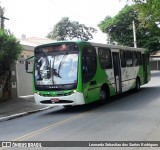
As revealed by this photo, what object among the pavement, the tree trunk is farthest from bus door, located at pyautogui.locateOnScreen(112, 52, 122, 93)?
the tree trunk

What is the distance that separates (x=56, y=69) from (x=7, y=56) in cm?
510

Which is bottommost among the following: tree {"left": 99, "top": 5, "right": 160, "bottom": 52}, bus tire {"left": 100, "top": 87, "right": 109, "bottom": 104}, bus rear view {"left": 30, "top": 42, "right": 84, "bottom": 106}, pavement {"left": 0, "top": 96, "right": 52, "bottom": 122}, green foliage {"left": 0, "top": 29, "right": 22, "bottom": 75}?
pavement {"left": 0, "top": 96, "right": 52, "bottom": 122}

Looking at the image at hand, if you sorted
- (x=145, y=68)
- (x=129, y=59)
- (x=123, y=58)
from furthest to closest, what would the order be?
(x=145, y=68) → (x=129, y=59) → (x=123, y=58)

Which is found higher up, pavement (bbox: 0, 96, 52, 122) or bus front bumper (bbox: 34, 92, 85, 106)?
bus front bumper (bbox: 34, 92, 85, 106)

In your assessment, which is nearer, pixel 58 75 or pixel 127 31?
pixel 58 75

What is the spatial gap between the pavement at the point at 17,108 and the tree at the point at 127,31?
32.5 metres

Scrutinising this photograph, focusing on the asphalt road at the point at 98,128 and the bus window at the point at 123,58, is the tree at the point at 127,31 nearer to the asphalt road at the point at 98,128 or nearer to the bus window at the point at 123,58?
the bus window at the point at 123,58

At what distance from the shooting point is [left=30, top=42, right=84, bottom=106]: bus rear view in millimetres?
14305

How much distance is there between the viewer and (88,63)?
15.0 metres

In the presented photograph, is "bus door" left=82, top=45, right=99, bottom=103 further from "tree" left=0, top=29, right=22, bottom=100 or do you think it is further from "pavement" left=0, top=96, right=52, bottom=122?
"tree" left=0, top=29, right=22, bottom=100

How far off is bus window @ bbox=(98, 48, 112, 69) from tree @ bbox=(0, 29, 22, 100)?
16.6 ft

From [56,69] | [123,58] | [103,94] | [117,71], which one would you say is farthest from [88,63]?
[123,58]

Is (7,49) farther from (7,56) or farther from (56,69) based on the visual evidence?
(56,69)

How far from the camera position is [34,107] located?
1748 centimetres
